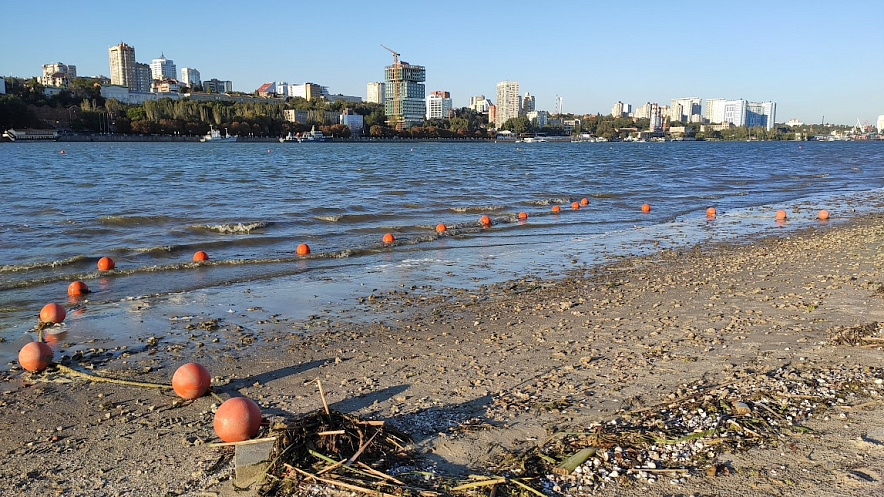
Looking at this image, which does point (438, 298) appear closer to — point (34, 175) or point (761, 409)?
point (761, 409)

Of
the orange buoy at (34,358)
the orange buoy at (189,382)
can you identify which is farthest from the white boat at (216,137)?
the orange buoy at (189,382)

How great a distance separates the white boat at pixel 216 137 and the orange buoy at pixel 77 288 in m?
174

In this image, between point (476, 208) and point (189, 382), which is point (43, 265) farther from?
point (476, 208)

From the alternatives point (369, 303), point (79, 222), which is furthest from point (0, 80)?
point (369, 303)

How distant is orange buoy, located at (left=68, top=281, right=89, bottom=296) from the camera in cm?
1200

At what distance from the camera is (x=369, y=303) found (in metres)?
11.3

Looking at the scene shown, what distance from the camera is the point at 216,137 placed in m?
177

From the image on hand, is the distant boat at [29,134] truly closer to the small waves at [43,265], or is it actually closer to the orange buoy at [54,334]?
the small waves at [43,265]

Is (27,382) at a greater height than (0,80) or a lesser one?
lesser

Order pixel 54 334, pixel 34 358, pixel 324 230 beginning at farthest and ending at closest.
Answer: pixel 324 230
pixel 54 334
pixel 34 358

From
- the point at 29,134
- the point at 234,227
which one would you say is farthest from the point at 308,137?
the point at 234,227

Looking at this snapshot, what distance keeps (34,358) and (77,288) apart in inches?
193

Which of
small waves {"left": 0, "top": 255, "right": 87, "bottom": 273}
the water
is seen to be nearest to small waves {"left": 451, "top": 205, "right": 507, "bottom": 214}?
the water

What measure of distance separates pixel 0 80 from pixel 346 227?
205628 millimetres
